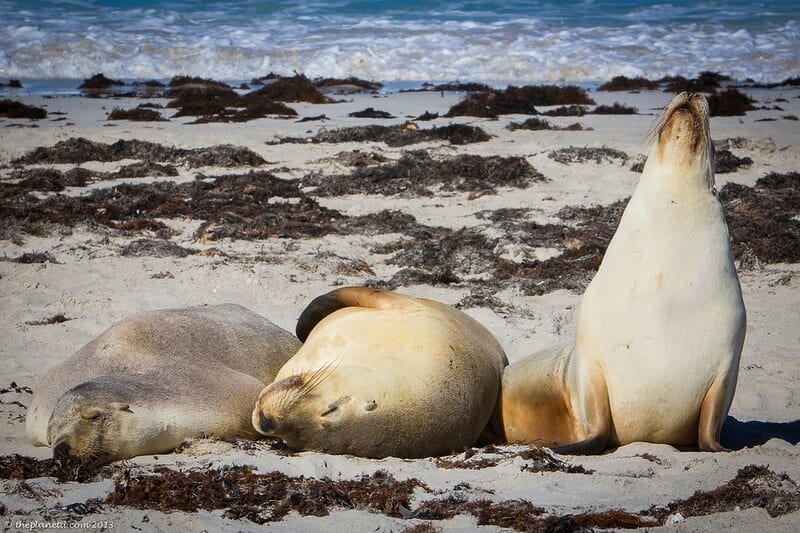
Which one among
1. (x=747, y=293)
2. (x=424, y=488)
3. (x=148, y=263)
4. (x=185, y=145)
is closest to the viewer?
(x=424, y=488)

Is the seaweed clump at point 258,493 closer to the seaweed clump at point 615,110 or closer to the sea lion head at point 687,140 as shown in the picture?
the sea lion head at point 687,140

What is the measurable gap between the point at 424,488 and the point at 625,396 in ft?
A: 3.48

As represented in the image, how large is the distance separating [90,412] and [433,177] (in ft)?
25.2

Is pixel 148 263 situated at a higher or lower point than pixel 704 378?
lower

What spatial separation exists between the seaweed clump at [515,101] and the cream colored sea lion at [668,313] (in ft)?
37.5

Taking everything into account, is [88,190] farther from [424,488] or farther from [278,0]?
[278,0]

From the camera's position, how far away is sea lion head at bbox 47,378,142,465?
3.86 metres

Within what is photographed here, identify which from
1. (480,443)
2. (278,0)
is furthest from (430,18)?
(480,443)

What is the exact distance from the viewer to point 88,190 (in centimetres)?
1067

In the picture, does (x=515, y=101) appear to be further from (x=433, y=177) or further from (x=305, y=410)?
(x=305, y=410)

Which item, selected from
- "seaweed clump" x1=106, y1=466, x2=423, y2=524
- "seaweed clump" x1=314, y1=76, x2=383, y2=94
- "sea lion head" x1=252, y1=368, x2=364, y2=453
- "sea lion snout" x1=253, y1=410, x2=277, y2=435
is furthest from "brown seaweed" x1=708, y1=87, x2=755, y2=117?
"seaweed clump" x1=106, y1=466, x2=423, y2=524

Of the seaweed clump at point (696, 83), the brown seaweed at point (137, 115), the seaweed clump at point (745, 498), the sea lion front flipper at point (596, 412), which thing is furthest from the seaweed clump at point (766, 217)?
the brown seaweed at point (137, 115)

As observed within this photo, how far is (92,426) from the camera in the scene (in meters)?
3.89

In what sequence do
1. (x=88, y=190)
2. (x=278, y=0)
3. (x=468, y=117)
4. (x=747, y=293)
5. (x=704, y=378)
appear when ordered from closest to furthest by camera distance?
(x=704, y=378)
(x=747, y=293)
(x=88, y=190)
(x=468, y=117)
(x=278, y=0)
